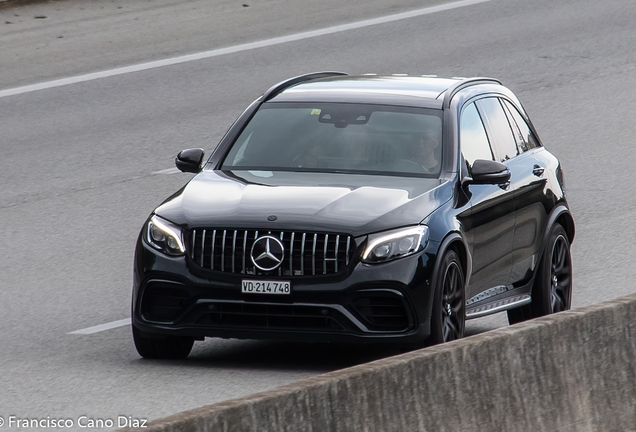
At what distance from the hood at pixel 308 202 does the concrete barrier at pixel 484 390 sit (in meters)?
1.92

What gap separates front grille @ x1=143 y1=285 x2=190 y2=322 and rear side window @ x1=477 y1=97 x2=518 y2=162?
106 inches

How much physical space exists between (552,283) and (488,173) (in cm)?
163

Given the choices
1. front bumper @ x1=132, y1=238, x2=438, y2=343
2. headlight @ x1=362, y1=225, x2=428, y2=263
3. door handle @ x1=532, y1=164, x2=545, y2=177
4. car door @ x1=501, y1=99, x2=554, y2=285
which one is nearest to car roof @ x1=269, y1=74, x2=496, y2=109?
car door @ x1=501, y1=99, x2=554, y2=285

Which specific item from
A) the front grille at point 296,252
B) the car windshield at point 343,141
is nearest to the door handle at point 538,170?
the car windshield at point 343,141

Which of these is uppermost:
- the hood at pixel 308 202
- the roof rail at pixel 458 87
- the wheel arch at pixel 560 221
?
the roof rail at pixel 458 87

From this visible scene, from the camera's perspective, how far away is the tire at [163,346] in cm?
884

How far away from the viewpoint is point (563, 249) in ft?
35.1

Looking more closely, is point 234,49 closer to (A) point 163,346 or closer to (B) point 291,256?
(A) point 163,346

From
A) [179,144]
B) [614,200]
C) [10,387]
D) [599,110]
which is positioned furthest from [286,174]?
[599,110]

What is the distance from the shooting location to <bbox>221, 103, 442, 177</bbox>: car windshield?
9.40 metres

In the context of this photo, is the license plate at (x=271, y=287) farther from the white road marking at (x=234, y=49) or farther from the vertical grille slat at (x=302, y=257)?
the white road marking at (x=234, y=49)

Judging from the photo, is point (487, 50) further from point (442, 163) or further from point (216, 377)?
point (216, 377)

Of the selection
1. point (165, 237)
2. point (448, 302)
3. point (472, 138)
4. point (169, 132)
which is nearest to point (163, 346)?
point (165, 237)

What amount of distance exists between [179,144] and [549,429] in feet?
36.2
